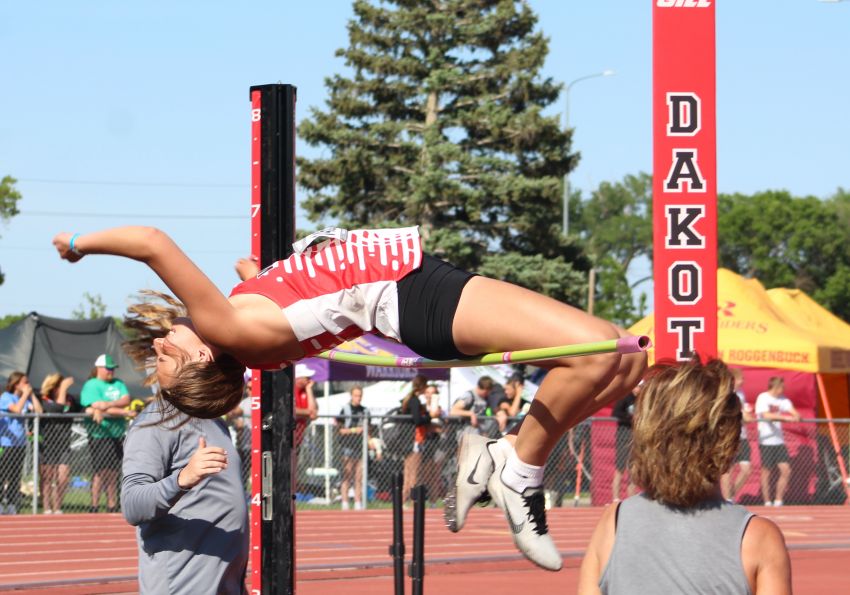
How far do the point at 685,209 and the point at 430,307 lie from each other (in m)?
4.42

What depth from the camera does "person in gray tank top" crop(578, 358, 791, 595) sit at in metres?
3.27

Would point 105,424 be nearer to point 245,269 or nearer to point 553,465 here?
point 553,465

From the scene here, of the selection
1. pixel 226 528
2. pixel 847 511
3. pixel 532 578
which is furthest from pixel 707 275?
pixel 847 511

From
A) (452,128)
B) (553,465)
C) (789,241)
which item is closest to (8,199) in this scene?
(452,128)

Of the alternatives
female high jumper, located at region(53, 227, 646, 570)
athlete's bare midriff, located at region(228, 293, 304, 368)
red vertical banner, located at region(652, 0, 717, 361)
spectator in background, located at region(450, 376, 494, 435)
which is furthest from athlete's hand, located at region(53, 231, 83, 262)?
spectator in background, located at region(450, 376, 494, 435)

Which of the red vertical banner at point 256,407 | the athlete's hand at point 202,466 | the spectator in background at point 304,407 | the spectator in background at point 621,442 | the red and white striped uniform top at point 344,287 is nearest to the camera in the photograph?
the red and white striped uniform top at point 344,287

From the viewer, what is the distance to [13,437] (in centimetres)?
1505

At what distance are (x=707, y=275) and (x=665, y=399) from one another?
5.29m

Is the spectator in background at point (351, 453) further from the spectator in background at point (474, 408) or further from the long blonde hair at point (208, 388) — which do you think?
the long blonde hair at point (208, 388)

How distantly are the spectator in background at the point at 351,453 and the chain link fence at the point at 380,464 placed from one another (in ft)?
0.04

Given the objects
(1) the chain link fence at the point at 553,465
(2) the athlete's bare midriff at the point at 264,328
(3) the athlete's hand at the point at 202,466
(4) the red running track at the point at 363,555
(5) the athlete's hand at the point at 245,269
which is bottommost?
(4) the red running track at the point at 363,555

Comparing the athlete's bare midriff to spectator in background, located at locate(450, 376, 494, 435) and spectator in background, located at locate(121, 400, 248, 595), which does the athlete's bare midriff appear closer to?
spectator in background, located at locate(121, 400, 248, 595)

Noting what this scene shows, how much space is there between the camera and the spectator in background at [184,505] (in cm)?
550

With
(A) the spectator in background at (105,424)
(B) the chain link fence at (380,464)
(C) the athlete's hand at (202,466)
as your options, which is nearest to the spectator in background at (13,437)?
(B) the chain link fence at (380,464)
